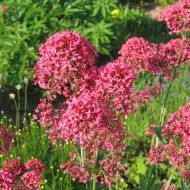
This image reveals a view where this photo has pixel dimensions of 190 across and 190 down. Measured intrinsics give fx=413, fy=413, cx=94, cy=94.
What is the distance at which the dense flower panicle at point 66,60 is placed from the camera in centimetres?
256

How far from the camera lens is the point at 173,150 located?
263cm

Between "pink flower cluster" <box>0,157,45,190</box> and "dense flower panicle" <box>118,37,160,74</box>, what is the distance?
46.9 inches

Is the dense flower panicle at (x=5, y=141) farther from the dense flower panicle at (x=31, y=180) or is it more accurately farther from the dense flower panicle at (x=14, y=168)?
the dense flower panicle at (x=31, y=180)

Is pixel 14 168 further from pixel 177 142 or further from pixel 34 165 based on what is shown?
pixel 177 142

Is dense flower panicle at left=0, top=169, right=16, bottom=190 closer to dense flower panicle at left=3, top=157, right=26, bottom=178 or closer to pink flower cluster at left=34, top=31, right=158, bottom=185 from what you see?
dense flower panicle at left=3, top=157, right=26, bottom=178

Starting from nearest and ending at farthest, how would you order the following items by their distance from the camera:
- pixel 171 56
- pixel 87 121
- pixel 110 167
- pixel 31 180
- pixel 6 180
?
1. pixel 87 121
2. pixel 6 180
3. pixel 110 167
4. pixel 31 180
5. pixel 171 56

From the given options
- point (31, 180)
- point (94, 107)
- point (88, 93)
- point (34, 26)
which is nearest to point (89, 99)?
point (94, 107)

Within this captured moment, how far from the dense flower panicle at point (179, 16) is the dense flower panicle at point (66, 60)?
0.77m

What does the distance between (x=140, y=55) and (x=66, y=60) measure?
3.33 ft

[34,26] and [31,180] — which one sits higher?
[34,26]

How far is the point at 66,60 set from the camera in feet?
8.36

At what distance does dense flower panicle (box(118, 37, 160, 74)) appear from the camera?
338cm

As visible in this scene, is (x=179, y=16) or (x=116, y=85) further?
Answer: (x=179, y=16)

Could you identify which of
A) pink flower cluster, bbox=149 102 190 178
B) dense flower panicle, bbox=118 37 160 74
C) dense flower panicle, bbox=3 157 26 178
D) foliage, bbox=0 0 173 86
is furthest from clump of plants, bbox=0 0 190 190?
foliage, bbox=0 0 173 86
